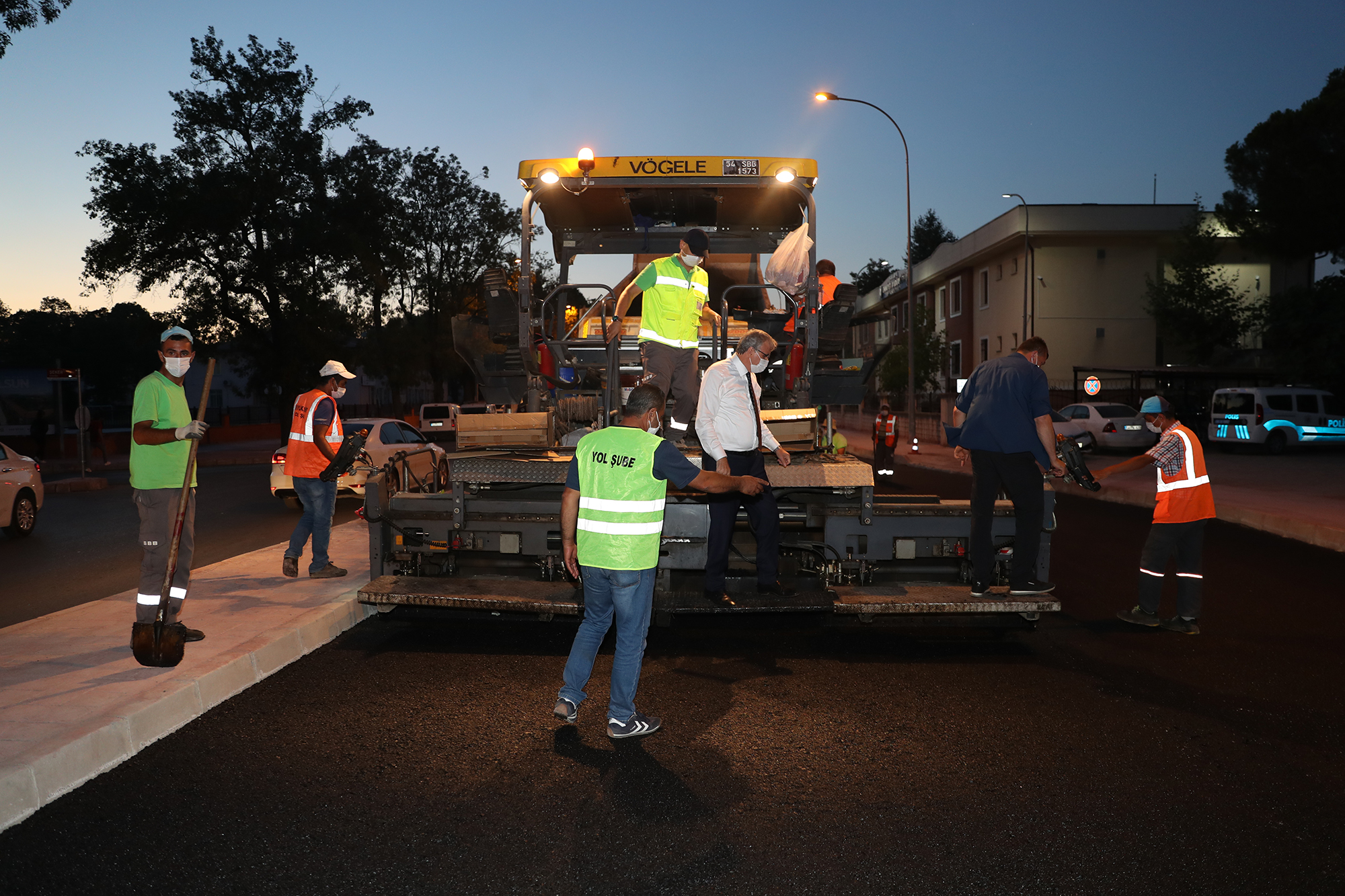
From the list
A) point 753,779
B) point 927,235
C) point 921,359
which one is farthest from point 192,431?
point 927,235

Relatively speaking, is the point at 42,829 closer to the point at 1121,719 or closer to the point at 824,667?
the point at 824,667

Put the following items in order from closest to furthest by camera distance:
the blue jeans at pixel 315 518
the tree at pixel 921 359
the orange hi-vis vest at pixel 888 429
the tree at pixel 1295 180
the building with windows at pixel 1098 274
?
the blue jeans at pixel 315 518, the orange hi-vis vest at pixel 888 429, the tree at pixel 1295 180, the building with windows at pixel 1098 274, the tree at pixel 921 359

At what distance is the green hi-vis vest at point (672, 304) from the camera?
7.10 m

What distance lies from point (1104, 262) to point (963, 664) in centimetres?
4006

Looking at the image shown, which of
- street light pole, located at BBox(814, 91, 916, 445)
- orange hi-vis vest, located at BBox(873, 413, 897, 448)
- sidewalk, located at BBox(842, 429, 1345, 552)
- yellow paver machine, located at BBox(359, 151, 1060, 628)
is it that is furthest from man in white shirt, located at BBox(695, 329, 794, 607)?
street light pole, located at BBox(814, 91, 916, 445)

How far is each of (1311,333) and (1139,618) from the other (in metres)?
32.5

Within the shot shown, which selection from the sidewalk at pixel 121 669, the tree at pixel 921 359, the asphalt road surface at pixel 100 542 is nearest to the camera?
the sidewalk at pixel 121 669

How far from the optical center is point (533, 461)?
710 cm

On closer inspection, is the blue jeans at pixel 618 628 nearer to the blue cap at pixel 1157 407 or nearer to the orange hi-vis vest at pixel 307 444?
the orange hi-vis vest at pixel 307 444

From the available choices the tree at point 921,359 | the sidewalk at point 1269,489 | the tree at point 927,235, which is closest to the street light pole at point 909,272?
the sidewalk at point 1269,489

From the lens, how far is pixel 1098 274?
42.3 m

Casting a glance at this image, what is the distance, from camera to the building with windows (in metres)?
41.0

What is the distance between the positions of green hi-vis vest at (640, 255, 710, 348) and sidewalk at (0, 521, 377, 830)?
119 inches

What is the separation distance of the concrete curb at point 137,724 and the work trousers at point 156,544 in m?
0.53
